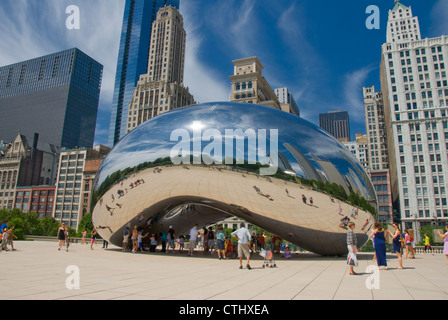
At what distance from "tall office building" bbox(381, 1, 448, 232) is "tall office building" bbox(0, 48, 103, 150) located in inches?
5673

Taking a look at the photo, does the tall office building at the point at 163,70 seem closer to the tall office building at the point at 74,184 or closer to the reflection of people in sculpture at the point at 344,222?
the tall office building at the point at 74,184

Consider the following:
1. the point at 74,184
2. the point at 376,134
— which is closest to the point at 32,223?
the point at 74,184

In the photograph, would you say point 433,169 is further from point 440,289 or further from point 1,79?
point 1,79

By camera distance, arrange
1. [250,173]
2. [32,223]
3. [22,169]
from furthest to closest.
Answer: [22,169]
[32,223]
[250,173]

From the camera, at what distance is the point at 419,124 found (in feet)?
294

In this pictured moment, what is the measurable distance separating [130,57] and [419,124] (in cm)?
14759

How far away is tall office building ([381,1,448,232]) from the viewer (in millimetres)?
83562

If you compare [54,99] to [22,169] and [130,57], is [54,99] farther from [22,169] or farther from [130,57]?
[22,169]

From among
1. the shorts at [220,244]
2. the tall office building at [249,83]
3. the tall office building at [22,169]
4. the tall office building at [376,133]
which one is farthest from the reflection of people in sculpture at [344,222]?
the tall office building at [376,133]

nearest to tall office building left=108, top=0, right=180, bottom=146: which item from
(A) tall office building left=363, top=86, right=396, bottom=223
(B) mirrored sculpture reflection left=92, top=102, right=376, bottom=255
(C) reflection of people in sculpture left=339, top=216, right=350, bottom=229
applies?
(A) tall office building left=363, top=86, right=396, bottom=223
